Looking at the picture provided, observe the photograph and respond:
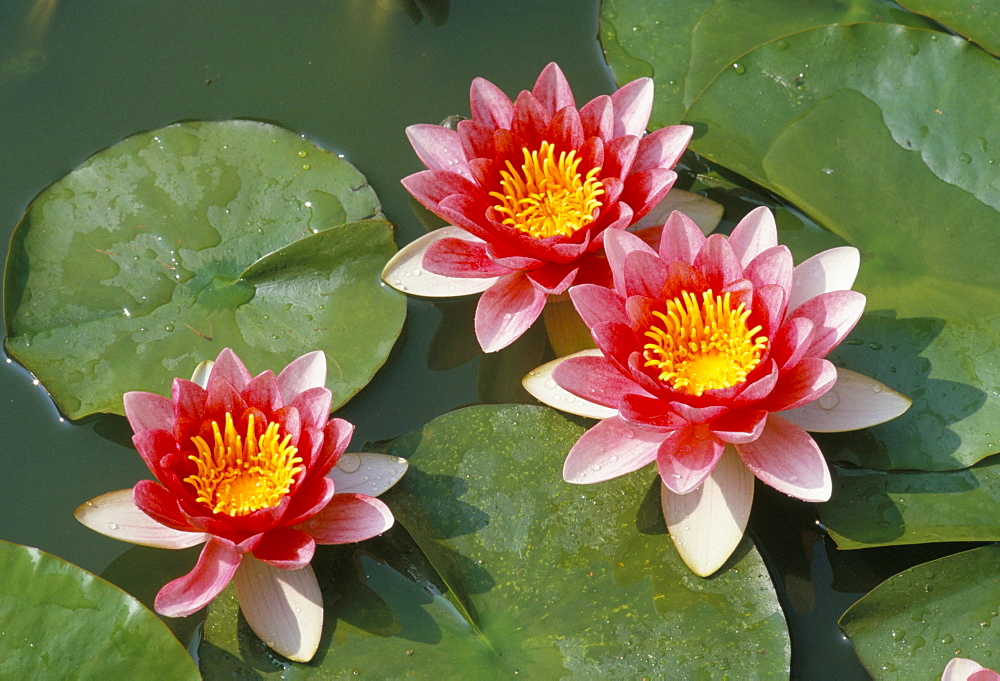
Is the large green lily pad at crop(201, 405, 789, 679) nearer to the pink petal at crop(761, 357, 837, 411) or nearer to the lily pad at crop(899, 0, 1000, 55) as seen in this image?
the pink petal at crop(761, 357, 837, 411)

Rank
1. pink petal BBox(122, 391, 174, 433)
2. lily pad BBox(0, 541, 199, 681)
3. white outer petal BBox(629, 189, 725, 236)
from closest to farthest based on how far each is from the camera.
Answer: lily pad BBox(0, 541, 199, 681) → pink petal BBox(122, 391, 174, 433) → white outer petal BBox(629, 189, 725, 236)

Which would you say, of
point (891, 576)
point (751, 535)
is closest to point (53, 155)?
point (751, 535)

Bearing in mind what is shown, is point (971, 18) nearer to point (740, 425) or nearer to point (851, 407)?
point (851, 407)

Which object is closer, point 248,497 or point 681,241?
point 248,497

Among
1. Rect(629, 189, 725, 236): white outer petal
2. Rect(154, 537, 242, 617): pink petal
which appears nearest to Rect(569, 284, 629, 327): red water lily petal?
Rect(629, 189, 725, 236): white outer petal

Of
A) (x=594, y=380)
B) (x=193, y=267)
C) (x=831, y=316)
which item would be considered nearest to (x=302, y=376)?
(x=193, y=267)

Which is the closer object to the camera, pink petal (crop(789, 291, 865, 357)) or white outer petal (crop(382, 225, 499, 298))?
pink petal (crop(789, 291, 865, 357))
